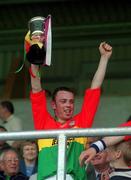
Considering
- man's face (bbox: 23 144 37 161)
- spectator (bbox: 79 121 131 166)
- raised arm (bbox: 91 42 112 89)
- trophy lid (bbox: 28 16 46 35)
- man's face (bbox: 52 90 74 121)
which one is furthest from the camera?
man's face (bbox: 23 144 37 161)

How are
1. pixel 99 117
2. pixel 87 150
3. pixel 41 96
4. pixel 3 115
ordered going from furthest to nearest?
pixel 99 117, pixel 3 115, pixel 41 96, pixel 87 150

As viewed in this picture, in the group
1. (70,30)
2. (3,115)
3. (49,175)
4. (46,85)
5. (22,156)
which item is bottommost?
(49,175)

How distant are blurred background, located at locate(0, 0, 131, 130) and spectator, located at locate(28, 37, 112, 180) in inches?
186

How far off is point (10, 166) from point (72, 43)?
510 centimetres

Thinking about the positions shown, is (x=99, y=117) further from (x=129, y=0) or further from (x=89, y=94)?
(x=89, y=94)

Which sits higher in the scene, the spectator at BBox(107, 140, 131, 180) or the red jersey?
the red jersey

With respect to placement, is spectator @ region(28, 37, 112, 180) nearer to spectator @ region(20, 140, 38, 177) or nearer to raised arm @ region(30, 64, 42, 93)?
raised arm @ region(30, 64, 42, 93)

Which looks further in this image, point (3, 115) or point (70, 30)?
point (70, 30)

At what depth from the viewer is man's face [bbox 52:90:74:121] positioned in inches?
213

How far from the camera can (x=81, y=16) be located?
35.2ft

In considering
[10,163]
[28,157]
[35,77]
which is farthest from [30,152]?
[35,77]

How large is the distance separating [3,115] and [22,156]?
2.72 metres

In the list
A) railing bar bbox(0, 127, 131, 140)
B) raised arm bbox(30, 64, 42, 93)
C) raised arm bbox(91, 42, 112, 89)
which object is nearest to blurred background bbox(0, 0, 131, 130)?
raised arm bbox(91, 42, 112, 89)

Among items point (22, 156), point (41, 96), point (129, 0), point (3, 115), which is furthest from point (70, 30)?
point (41, 96)
